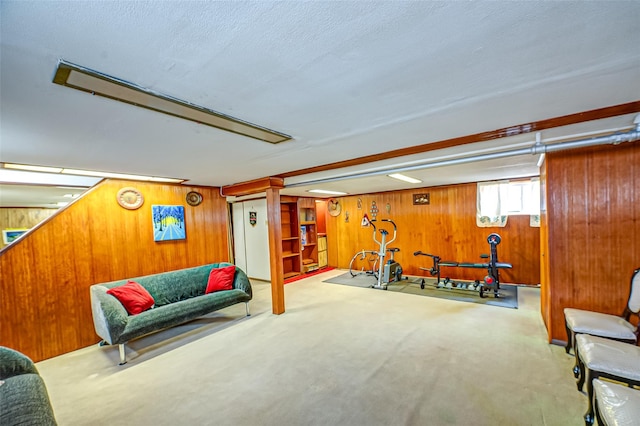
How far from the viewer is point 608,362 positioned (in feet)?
5.71

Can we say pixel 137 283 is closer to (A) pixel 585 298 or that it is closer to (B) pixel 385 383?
(B) pixel 385 383

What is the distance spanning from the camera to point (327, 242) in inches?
320

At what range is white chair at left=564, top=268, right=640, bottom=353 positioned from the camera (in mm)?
2123

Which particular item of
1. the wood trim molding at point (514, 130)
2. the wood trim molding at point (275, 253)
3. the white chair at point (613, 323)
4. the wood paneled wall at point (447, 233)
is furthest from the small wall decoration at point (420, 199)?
the white chair at point (613, 323)

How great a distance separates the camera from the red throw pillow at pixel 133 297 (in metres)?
3.21

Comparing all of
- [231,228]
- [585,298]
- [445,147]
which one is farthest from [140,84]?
[231,228]

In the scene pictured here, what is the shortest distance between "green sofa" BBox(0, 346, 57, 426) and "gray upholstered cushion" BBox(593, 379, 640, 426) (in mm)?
3069

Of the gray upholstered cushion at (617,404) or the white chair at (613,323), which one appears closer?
the gray upholstered cushion at (617,404)

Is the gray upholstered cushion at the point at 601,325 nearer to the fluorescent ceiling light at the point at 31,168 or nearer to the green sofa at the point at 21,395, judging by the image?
the green sofa at the point at 21,395

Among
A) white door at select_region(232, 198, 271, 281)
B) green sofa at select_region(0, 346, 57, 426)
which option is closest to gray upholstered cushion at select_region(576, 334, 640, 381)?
green sofa at select_region(0, 346, 57, 426)

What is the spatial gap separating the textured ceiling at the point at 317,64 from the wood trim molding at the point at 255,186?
2065 mm

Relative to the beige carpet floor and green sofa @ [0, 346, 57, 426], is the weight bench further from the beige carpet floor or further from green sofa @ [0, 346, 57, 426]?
green sofa @ [0, 346, 57, 426]

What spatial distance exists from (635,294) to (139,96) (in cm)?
408

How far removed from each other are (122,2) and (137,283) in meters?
3.70
